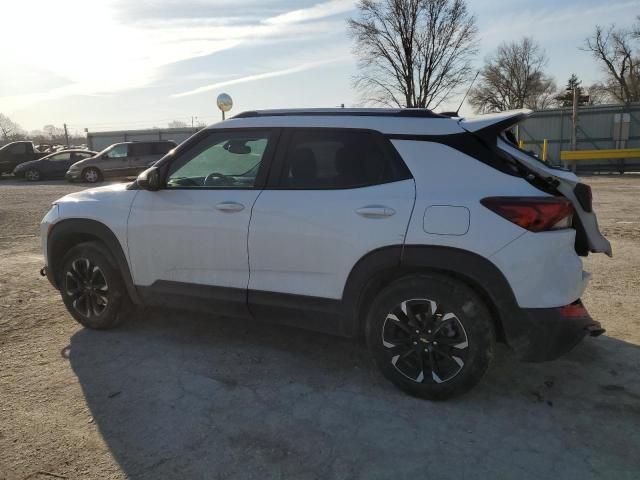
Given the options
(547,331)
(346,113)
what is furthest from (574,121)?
(547,331)

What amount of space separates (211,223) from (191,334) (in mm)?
1203

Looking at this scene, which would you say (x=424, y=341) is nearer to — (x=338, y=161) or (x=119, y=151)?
(x=338, y=161)

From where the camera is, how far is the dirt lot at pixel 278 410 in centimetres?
259

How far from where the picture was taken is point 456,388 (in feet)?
10.2

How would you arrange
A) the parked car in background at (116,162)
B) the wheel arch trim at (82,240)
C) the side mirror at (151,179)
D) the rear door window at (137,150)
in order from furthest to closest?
the rear door window at (137,150)
the parked car in background at (116,162)
the wheel arch trim at (82,240)
the side mirror at (151,179)

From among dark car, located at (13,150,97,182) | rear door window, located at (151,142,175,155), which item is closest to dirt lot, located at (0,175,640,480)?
rear door window, located at (151,142,175,155)

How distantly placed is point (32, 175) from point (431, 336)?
25.5 m

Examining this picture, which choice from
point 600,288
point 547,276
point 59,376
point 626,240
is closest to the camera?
point 547,276

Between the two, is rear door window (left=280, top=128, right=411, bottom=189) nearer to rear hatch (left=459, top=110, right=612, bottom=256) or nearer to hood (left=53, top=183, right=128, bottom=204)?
rear hatch (left=459, top=110, right=612, bottom=256)

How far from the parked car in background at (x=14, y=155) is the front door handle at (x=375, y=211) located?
28.1 meters

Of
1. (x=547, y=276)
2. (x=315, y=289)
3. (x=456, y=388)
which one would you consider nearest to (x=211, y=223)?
(x=315, y=289)

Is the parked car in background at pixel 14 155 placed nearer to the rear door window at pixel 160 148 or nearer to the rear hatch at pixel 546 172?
the rear door window at pixel 160 148

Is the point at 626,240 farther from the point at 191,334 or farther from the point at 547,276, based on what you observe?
the point at 191,334

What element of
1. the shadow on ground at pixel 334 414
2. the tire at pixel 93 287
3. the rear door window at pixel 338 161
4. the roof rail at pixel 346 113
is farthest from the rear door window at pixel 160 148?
the rear door window at pixel 338 161
